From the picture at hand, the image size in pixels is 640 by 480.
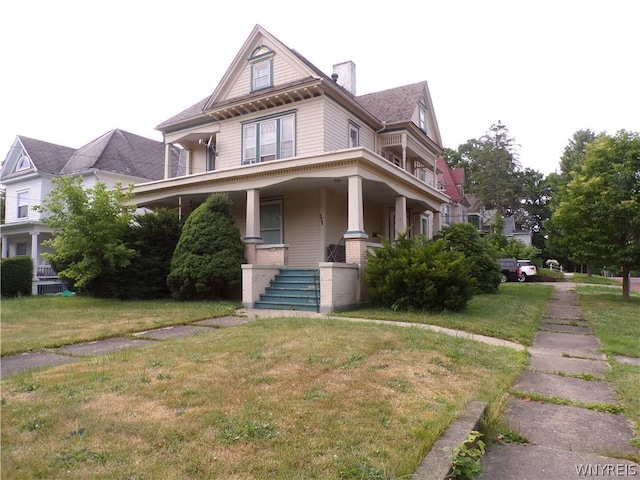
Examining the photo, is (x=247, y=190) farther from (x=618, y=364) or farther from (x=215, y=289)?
(x=618, y=364)

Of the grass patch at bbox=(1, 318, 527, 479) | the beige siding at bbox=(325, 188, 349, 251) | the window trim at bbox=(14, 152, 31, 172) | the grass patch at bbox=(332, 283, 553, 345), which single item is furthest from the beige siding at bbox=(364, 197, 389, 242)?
the window trim at bbox=(14, 152, 31, 172)

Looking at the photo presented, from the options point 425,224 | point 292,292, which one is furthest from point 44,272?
point 425,224

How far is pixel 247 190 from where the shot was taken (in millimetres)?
13594

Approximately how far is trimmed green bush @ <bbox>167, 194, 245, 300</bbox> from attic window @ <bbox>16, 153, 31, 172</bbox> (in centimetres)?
1843

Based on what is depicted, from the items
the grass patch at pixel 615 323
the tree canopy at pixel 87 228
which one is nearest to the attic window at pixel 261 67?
the tree canopy at pixel 87 228

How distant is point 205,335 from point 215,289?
597 cm

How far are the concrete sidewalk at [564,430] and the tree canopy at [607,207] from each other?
33.1 feet

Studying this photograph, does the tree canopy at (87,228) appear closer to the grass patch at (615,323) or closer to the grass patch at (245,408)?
the grass patch at (245,408)

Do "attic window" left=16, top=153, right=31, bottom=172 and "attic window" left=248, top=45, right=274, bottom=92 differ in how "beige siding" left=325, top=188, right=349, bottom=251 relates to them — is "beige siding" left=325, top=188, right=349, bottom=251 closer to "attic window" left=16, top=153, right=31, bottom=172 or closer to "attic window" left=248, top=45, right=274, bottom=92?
"attic window" left=248, top=45, right=274, bottom=92

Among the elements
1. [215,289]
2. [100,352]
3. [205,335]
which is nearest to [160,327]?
[205,335]

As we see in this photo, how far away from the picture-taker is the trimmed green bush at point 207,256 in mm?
12141

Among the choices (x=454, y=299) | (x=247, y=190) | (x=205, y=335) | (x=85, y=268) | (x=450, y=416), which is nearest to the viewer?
(x=450, y=416)

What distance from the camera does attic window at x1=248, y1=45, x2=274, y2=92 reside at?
15.9 meters

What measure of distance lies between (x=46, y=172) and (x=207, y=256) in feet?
59.1
